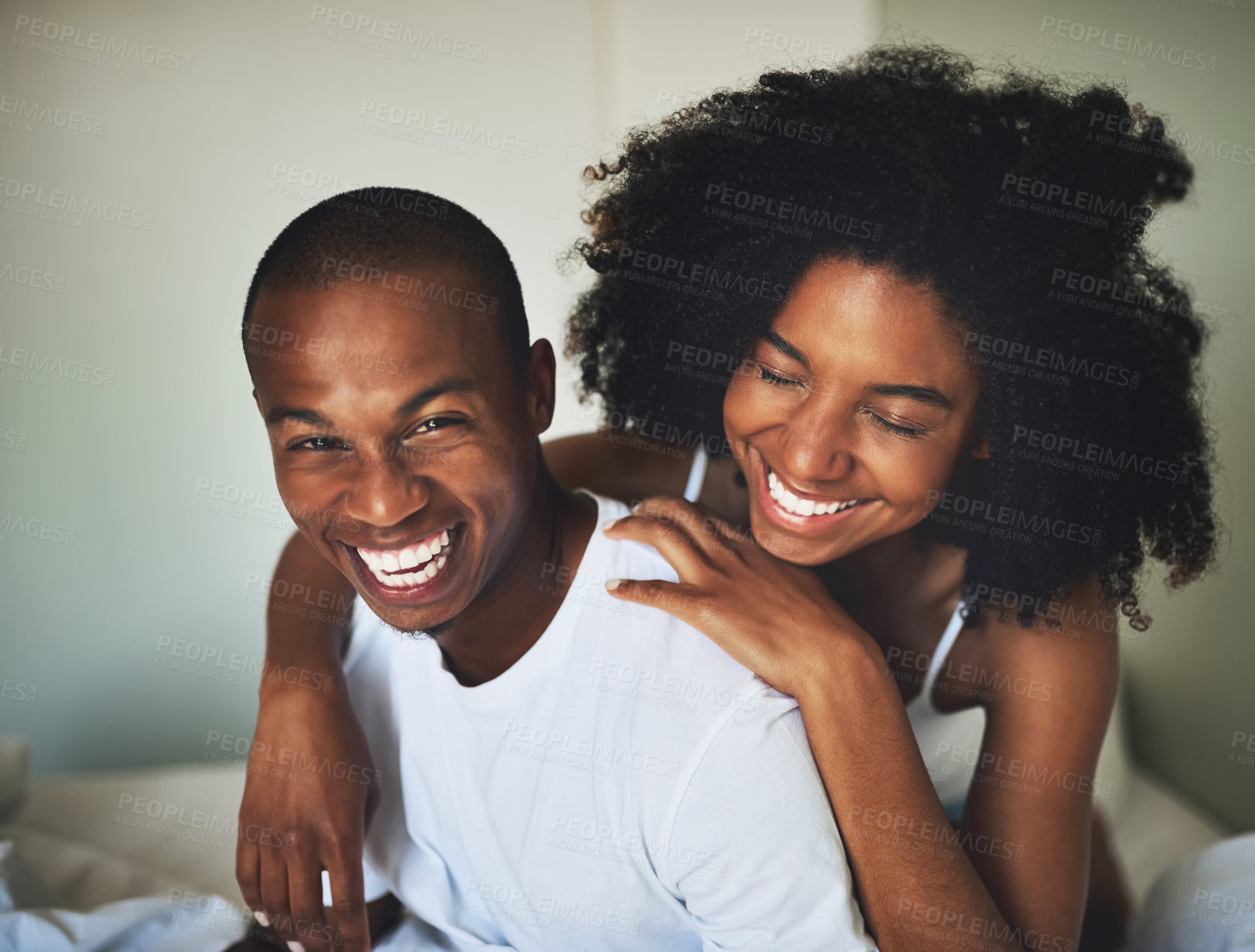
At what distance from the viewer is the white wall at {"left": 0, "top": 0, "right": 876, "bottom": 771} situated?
1.23 m

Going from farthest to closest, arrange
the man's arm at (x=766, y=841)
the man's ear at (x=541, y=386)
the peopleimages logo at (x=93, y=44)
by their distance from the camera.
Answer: the peopleimages logo at (x=93, y=44) → the man's ear at (x=541, y=386) → the man's arm at (x=766, y=841)

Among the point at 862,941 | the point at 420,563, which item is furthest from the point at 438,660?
the point at 862,941

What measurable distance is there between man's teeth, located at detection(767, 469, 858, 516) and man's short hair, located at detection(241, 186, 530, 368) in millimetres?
325

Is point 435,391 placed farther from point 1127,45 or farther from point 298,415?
point 1127,45

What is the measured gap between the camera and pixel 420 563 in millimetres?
1128

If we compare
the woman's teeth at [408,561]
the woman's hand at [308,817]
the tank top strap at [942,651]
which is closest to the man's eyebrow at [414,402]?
the woman's teeth at [408,561]

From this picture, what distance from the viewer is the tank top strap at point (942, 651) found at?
1.20 meters

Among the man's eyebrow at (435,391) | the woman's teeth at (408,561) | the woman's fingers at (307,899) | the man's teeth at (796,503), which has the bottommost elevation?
the woman's fingers at (307,899)

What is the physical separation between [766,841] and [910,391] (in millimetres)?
505

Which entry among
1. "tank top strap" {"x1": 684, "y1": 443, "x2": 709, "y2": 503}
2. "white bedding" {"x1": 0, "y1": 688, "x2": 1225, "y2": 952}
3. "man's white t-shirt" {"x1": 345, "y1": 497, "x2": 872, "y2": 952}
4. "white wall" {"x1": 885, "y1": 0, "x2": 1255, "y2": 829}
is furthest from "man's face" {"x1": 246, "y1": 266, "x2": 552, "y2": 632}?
"white wall" {"x1": 885, "y1": 0, "x2": 1255, "y2": 829}

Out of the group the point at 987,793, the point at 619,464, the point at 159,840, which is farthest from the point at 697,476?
the point at 159,840

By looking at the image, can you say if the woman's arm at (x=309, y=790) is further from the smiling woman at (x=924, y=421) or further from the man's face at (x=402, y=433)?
the smiling woman at (x=924, y=421)

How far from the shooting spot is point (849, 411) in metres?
1.05

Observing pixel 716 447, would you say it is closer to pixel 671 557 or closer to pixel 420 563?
pixel 671 557
